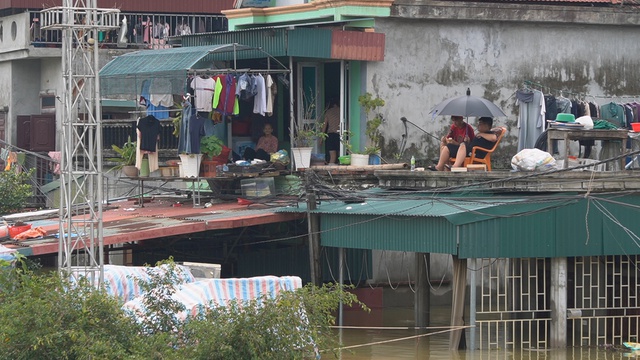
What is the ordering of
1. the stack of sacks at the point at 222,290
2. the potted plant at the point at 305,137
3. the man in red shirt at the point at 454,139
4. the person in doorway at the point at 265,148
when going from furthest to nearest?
1. the person in doorway at the point at 265,148
2. the potted plant at the point at 305,137
3. the man in red shirt at the point at 454,139
4. the stack of sacks at the point at 222,290

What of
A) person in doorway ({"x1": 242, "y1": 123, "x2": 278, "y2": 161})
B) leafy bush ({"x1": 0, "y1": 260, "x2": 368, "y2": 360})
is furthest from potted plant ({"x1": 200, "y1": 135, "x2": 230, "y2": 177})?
leafy bush ({"x1": 0, "y1": 260, "x2": 368, "y2": 360})

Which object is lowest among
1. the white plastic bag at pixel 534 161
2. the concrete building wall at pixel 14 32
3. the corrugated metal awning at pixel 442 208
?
the corrugated metal awning at pixel 442 208

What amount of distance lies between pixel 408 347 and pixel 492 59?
734 centimetres

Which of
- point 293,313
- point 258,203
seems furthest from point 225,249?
point 293,313

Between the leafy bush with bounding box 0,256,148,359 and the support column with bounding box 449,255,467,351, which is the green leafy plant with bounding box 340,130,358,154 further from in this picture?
the leafy bush with bounding box 0,256,148,359

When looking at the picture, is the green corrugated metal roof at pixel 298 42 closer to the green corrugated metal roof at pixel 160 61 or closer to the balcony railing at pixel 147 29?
the green corrugated metal roof at pixel 160 61

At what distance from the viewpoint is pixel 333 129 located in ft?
83.0

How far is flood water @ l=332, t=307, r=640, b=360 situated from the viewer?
19.5 meters

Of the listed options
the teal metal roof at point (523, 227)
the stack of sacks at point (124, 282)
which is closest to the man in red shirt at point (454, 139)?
the teal metal roof at point (523, 227)

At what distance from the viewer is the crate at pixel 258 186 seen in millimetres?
24078

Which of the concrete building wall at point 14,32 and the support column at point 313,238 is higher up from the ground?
the concrete building wall at point 14,32

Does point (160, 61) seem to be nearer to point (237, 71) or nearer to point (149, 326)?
point (237, 71)

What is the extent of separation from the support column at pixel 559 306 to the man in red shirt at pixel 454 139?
3362 millimetres

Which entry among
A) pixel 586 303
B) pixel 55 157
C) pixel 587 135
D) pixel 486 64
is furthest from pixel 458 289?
pixel 55 157
